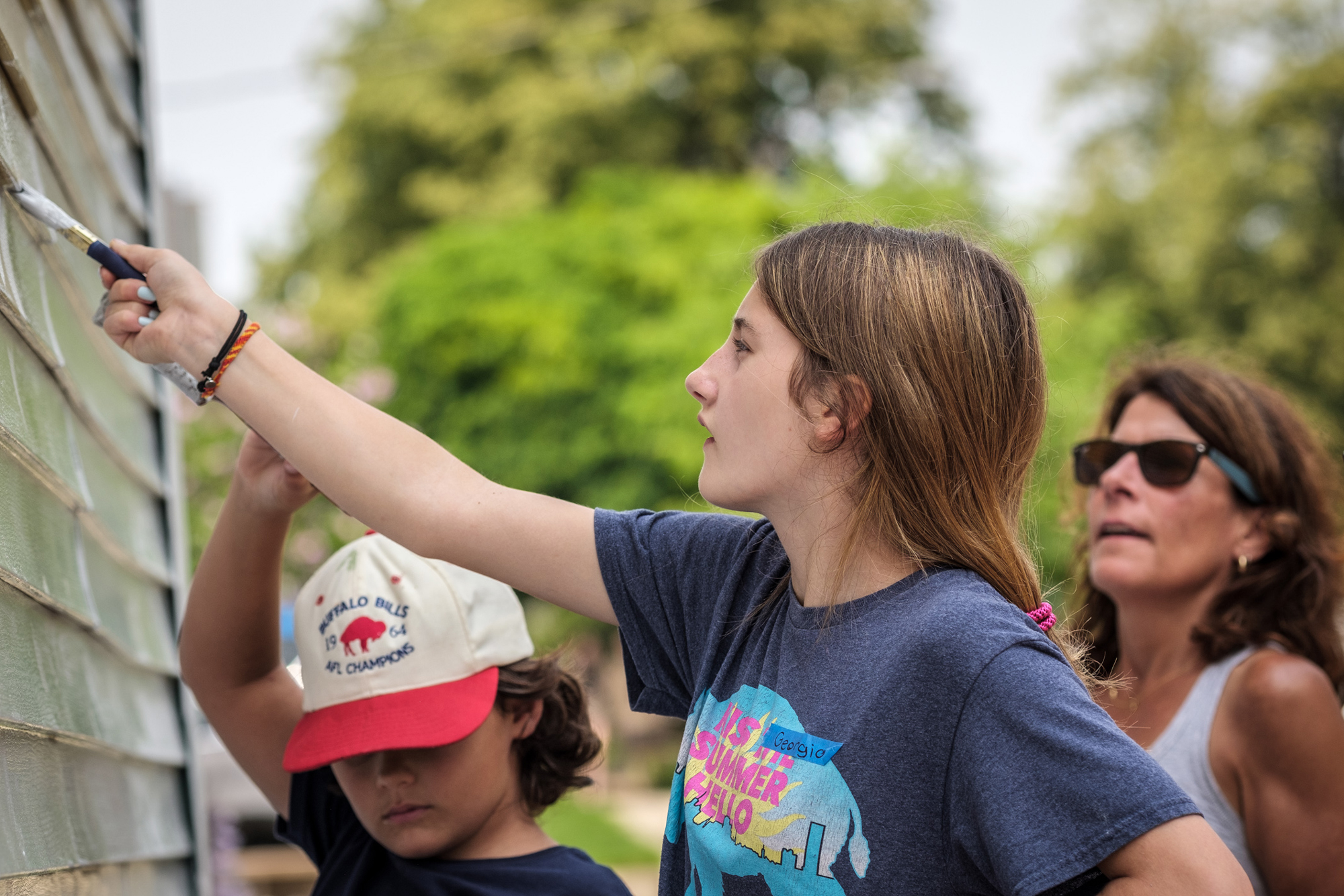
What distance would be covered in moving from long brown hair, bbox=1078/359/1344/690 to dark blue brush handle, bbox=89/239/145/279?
2018 millimetres

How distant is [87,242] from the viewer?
5.14 feet

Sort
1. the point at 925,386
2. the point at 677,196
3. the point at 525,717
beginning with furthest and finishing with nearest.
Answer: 1. the point at 677,196
2. the point at 525,717
3. the point at 925,386

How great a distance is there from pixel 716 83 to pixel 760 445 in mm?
19739

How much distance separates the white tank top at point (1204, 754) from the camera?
2.37 meters

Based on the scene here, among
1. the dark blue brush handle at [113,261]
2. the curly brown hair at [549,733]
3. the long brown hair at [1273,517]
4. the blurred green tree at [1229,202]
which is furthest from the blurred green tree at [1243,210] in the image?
the dark blue brush handle at [113,261]

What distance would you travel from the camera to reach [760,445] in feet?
4.99

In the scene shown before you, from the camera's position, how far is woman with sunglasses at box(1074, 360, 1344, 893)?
8.11 ft

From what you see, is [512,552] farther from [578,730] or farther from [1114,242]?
[1114,242]

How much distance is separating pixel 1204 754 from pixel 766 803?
144cm

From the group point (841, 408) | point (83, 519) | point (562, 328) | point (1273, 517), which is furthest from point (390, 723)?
point (562, 328)

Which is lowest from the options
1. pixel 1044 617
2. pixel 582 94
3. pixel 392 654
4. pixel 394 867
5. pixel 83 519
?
pixel 394 867

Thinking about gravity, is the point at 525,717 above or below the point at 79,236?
below

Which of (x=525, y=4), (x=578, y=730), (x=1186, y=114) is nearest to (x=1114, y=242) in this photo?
(x=1186, y=114)

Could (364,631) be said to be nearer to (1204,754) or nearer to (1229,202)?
(1204,754)
